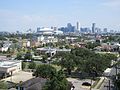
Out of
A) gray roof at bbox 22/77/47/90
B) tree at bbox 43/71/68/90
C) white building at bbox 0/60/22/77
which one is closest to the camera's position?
tree at bbox 43/71/68/90

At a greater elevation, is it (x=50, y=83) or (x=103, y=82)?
(x=50, y=83)

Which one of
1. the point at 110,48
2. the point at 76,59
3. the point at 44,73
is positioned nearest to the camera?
the point at 44,73

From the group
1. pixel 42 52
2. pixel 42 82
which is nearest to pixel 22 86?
pixel 42 82

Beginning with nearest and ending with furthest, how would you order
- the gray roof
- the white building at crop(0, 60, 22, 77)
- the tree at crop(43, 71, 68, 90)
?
the tree at crop(43, 71, 68, 90) < the gray roof < the white building at crop(0, 60, 22, 77)

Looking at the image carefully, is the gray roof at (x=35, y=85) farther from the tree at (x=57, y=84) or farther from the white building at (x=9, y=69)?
the white building at (x=9, y=69)

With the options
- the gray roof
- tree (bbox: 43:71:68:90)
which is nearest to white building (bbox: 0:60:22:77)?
the gray roof

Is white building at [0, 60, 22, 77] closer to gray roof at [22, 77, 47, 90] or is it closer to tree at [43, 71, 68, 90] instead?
gray roof at [22, 77, 47, 90]

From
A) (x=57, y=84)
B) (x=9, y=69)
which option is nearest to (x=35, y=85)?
(x=57, y=84)

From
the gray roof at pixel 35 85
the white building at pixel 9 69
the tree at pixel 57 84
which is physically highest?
the tree at pixel 57 84

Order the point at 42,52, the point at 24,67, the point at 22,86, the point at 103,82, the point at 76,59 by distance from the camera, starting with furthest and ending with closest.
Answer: the point at 42,52 < the point at 24,67 < the point at 76,59 < the point at 103,82 < the point at 22,86

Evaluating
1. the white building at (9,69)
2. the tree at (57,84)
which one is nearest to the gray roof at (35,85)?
the tree at (57,84)

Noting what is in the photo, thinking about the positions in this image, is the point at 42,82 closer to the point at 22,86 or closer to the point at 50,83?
the point at 22,86
